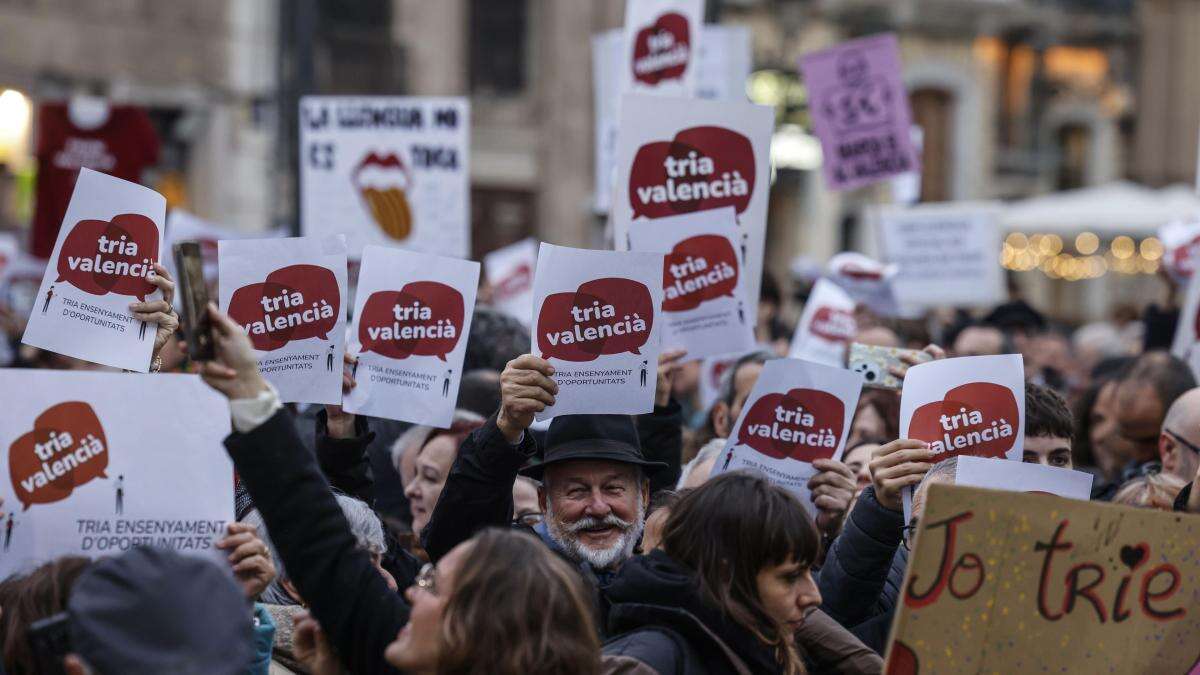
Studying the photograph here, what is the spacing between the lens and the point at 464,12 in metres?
22.4

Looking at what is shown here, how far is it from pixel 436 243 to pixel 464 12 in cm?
1459

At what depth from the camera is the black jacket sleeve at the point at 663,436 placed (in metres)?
5.23

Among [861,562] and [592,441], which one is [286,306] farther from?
[861,562]

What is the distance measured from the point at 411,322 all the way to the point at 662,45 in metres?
3.54

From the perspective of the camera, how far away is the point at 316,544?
3.11 metres

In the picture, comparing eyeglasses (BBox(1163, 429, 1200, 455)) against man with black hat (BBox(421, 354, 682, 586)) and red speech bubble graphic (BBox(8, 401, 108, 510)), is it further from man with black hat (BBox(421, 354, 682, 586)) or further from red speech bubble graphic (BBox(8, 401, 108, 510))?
red speech bubble graphic (BBox(8, 401, 108, 510))

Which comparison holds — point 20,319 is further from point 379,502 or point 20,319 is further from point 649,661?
point 649,661

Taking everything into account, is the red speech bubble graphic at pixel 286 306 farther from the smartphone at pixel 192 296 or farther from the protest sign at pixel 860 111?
the protest sign at pixel 860 111

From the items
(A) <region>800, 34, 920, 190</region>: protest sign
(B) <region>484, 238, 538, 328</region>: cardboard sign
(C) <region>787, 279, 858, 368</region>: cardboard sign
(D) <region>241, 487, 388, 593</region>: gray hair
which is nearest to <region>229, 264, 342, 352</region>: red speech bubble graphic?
(D) <region>241, 487, 388, 593</region>: gray hair

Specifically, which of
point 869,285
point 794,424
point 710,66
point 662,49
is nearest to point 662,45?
point 662,49

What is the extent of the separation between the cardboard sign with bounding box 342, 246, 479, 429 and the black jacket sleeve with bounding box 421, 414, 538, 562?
2.34 ft

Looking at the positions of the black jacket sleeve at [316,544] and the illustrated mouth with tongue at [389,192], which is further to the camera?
the illustrated mouth with tongue at [389,192]

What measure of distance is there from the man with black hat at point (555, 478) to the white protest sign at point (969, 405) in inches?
27.4

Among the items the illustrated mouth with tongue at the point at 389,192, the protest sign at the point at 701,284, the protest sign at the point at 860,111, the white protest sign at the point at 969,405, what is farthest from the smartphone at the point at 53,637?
the protest sign at the point at 860,111
